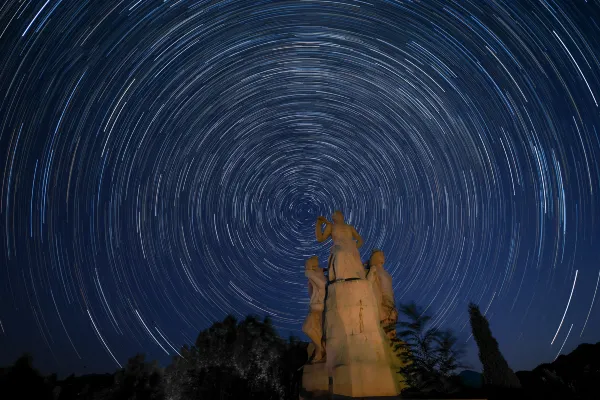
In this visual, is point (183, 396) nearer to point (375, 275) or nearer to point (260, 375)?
point (260, 375)

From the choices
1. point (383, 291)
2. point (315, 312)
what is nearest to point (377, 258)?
point (383, 291)

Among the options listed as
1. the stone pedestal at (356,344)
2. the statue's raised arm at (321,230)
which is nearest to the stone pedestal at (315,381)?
the stone pedestal at (356,344)

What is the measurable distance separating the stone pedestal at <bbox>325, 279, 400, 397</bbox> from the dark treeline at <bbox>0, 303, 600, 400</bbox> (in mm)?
1157

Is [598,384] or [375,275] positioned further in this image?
[375,275]

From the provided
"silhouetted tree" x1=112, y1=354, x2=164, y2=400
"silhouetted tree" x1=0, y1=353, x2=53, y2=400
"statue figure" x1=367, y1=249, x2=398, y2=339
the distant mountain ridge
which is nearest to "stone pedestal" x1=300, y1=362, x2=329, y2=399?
"statue figure" x1=367, y1=249, x2=398, y2=339

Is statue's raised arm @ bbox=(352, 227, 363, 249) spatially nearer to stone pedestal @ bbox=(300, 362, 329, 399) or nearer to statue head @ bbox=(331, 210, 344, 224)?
statue head @ bbox=(331, 210, 344, 224)

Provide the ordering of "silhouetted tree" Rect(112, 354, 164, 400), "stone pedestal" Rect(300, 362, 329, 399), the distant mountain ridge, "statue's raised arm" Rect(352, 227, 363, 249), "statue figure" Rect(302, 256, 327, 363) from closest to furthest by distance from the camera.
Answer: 1. "stone pedestal" Rect(300, 362, 329, 399)
2. the distant mountain ridge
3. "statue figure" Rect(302, 256, 327, 363)
4. "statue's raised arm" Rect(352, 227, 363, 249)
5. "silhouetted tree" Rect(112, 354, 164, 400)

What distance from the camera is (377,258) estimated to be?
894 inches

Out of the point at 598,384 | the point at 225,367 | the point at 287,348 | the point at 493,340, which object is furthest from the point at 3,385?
the point at 493,340

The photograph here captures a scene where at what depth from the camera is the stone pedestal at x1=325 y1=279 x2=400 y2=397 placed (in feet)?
53.3

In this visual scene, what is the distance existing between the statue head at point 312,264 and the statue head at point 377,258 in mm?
3125

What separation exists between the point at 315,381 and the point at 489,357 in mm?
14855

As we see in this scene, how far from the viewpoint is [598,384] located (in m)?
17.3

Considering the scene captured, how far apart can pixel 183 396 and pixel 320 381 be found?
703 inches
